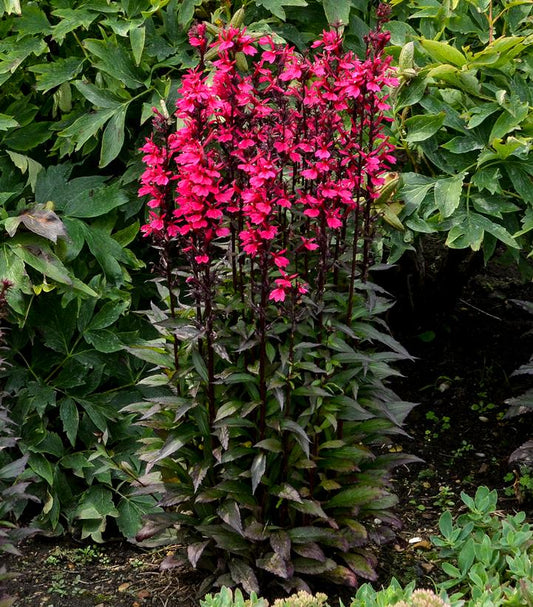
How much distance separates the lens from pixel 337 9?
139 inches

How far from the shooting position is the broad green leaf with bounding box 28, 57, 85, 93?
3.56 meters

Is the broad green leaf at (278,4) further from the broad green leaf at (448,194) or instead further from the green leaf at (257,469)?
the green leaf at (257,469)

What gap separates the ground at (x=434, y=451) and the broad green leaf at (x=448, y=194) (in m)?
0.77

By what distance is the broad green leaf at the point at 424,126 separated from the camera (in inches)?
133

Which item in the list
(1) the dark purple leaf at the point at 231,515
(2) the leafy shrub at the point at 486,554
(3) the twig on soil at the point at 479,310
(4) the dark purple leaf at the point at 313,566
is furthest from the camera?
(3) the twig on soil at the point at 479,310

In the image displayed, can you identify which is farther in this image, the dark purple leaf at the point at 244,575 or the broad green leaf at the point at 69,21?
the broad green leaf at the point at 69,21

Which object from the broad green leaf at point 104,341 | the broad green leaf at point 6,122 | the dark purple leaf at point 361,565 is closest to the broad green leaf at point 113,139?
the broad green leaf at point 6,122

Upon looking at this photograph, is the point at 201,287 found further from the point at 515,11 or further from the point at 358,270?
the point at 515,11

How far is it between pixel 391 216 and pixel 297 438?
0.91m

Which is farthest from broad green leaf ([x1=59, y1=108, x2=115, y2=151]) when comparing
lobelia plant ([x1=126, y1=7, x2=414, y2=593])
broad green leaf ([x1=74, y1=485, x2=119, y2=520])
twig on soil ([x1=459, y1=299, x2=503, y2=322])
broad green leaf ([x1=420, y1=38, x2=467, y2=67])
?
twig on soil ([x1=459, y1=299, x2=503, y2=322])

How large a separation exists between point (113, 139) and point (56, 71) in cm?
36

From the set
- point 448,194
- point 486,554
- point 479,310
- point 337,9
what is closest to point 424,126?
point 448,194

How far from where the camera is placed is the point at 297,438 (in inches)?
112

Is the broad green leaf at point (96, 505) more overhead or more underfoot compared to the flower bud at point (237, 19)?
more underfoot
